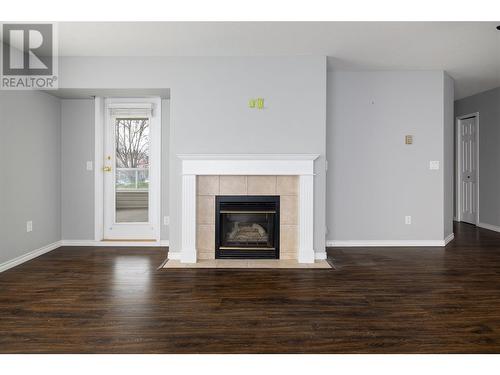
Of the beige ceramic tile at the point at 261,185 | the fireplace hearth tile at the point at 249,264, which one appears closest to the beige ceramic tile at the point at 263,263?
the fireplace hearth tile at the point at 249,264

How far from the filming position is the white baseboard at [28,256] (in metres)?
3.86

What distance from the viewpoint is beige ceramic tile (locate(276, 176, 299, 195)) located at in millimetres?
4305

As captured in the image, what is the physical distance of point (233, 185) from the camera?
4289 millimetres

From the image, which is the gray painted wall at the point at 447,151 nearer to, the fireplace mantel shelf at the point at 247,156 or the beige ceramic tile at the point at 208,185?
the fireplace mantel shelf at the point at 247,156

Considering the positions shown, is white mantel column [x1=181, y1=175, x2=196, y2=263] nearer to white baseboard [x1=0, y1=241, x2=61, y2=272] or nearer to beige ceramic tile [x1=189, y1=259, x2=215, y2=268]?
beige ceramic tile [x1=189, y1=259, x2=215, y2=268]

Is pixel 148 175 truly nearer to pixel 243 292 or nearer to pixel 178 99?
pixel 178 99

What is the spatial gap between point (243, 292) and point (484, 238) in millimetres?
4268

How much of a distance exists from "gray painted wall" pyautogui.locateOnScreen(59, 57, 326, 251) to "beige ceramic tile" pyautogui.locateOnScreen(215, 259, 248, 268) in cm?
108

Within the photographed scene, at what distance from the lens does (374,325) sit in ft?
7.94

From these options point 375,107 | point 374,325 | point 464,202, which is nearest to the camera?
point 374,325

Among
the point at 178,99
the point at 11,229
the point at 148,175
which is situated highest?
the point at 178,99

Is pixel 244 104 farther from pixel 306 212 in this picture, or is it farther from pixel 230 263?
pixel 230 263

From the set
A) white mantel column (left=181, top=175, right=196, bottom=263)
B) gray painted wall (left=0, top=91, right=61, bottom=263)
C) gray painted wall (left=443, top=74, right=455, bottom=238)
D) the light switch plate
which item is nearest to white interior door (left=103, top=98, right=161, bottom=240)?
gray painted wall (left=0, top=91, right=61, bottom=263)
